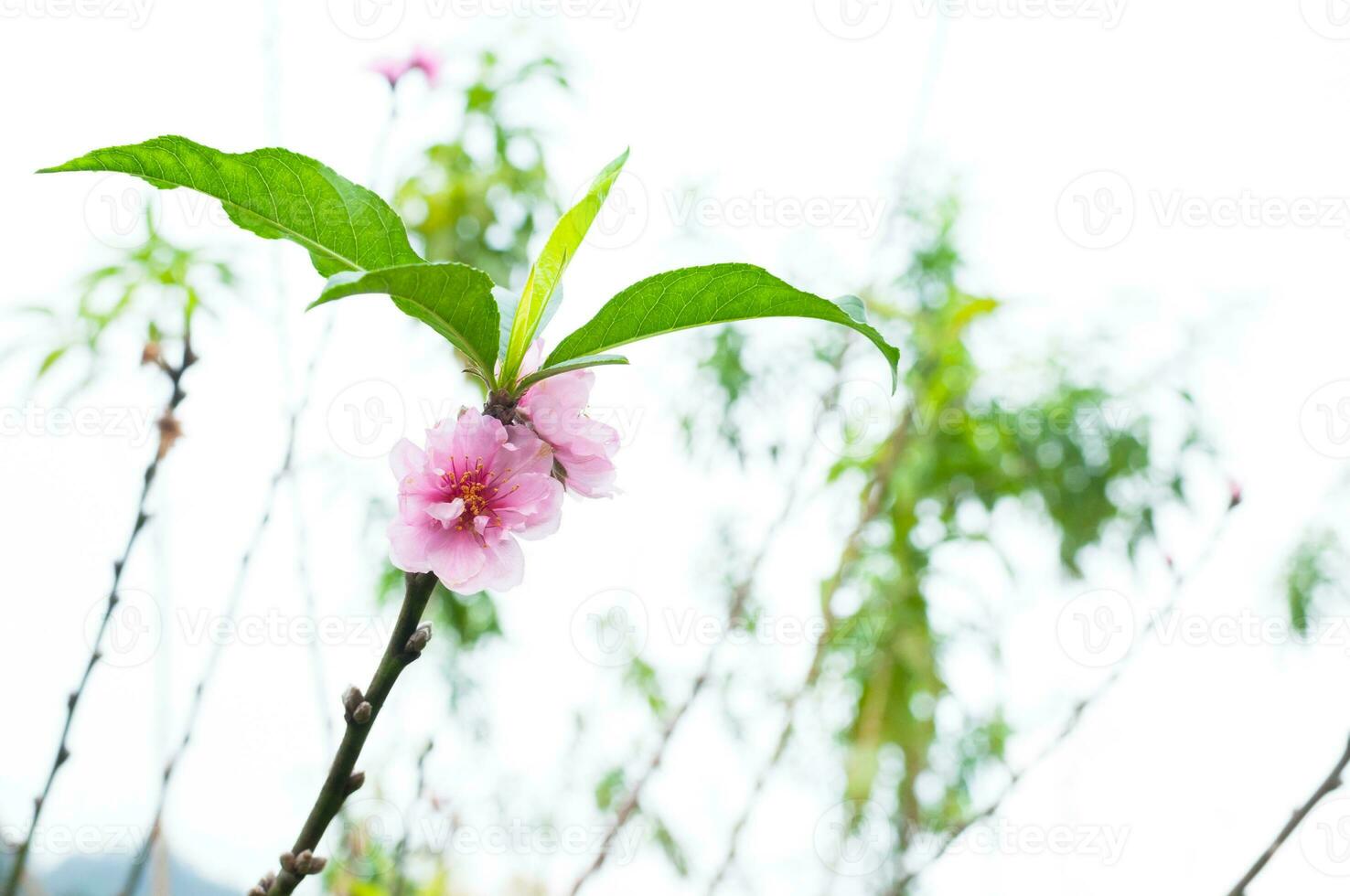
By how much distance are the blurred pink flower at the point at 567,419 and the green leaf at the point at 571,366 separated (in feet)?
0.04

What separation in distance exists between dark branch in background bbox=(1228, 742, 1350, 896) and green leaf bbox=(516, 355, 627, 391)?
1.64 ft

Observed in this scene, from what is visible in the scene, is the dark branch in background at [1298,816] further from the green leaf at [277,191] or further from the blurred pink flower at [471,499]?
the green leaf at [277,191]

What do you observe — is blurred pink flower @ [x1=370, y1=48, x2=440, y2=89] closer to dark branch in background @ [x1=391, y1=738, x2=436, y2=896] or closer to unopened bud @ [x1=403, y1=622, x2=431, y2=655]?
dark branch in background @ [x1=391, y1=738, x2=436, y2=896]

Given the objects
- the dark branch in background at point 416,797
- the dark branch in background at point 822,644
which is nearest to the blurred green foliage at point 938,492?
the dark branch in background at point 822,644

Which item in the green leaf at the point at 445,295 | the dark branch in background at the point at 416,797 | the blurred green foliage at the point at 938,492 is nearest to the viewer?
the green leaf at the point at 445,295

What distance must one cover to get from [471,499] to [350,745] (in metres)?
0.12

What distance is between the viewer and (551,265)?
17.7 inches

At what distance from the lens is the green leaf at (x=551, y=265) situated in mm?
428

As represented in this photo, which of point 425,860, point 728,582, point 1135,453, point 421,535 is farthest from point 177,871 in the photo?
point 1135,453

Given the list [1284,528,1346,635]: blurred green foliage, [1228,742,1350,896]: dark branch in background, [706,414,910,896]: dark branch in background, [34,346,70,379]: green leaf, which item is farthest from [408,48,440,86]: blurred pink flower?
[1284,528,1346,635]: blurred green foliage

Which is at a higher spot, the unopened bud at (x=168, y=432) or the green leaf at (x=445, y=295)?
the green leaf at (x=445, y=295)

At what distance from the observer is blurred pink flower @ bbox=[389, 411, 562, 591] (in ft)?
1.34

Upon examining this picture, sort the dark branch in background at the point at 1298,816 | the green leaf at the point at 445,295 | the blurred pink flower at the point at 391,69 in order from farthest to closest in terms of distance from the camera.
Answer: the blurred pink flower at the point at 391,69, the dark branch in background at the point at 1298,816, the green leaf at the point at 445,295

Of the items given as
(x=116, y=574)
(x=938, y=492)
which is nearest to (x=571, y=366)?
(x=116, y=574)
